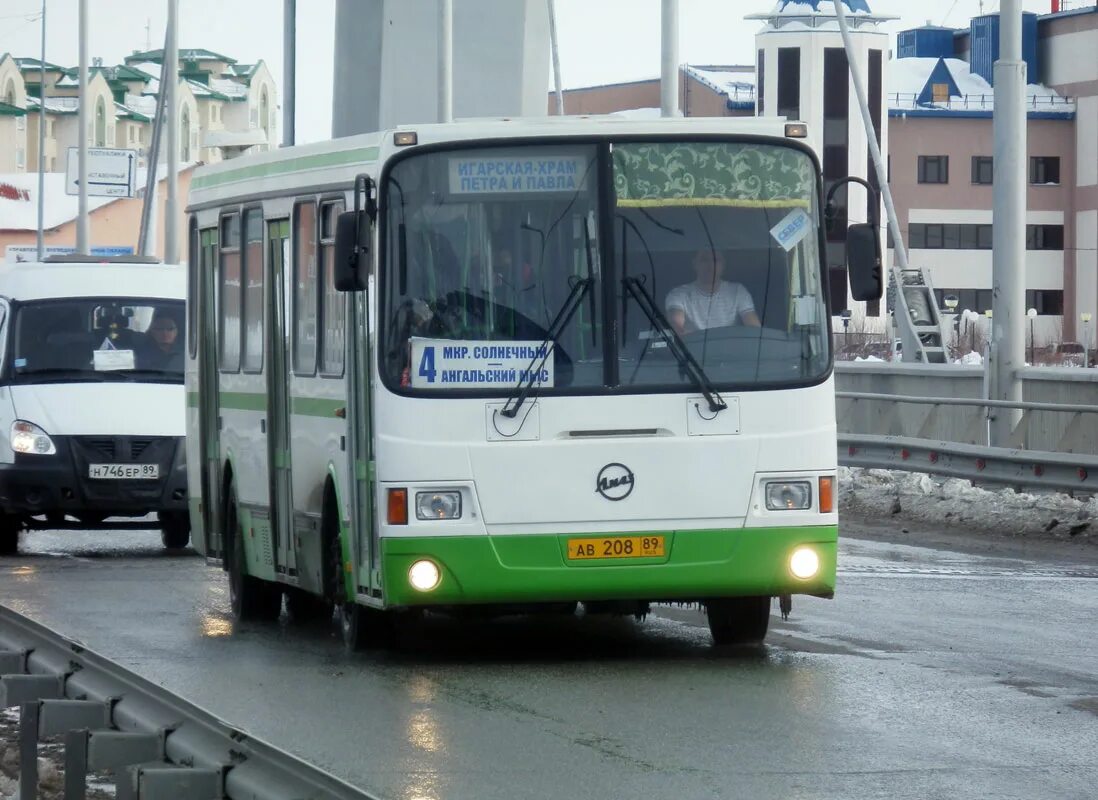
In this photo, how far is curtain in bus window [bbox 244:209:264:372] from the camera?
43.4ft

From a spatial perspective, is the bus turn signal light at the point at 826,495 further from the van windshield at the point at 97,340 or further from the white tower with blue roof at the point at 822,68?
the white tower with blue roof at the point at 822,68

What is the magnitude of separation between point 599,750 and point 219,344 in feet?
20.4

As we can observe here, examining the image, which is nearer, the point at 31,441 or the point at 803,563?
the point at 803,563

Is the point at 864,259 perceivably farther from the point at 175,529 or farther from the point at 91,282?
the point at 91,282

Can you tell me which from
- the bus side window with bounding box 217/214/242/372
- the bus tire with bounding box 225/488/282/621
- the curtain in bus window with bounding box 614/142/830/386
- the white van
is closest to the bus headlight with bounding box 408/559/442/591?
the curtain in bus window with bounding box 614/142/830/386

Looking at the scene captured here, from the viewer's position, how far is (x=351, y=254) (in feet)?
35.7

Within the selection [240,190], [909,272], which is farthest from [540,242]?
[909,272]

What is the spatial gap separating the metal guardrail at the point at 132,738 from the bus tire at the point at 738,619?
16.1 feet

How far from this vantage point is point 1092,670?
427 inches

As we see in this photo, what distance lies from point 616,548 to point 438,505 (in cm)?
81

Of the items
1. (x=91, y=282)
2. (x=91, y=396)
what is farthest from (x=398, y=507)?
(x=91, y=282)

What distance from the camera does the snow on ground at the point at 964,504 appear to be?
2053 cm

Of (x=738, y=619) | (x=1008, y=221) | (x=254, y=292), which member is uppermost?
(x=1008, y=221)

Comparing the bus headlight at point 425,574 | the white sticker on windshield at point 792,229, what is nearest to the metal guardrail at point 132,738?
the bus headlight at point 425,574
